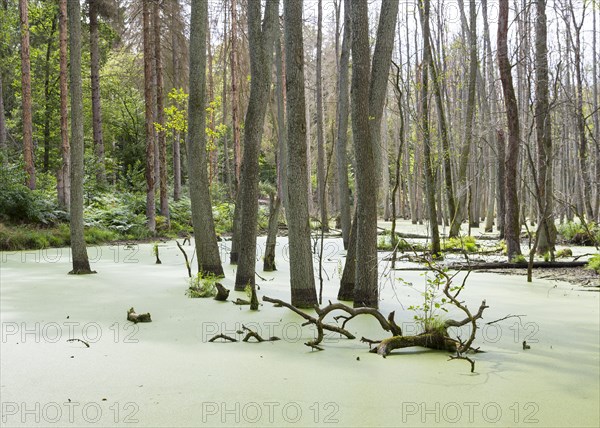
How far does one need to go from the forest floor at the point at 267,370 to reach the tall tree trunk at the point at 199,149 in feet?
4.17

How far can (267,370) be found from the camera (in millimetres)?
3930

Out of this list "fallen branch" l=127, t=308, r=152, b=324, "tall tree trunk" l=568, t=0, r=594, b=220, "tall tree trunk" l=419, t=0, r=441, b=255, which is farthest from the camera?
"tall tree trunk" l=568, t=0, r=594, b=220

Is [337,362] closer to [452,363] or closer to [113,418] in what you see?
[452,363]

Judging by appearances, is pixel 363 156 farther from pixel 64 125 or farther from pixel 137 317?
pixel 64 125

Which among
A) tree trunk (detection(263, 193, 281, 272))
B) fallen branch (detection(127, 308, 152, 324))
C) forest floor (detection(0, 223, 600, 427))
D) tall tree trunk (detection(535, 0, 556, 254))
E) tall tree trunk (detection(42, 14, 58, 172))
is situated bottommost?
forest floor (detection(0, 223, 600, 427))

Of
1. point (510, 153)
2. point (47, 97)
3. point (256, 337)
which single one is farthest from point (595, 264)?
point (47, 97)

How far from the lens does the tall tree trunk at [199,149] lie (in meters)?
7.74

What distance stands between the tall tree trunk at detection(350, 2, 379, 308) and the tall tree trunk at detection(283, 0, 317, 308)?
503 millimetres

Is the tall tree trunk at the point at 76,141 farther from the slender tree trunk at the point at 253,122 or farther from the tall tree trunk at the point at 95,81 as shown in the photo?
the tall tree trunk at the point at 95,81

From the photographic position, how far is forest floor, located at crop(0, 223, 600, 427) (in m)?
3.18

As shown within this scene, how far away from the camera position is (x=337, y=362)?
411 cm

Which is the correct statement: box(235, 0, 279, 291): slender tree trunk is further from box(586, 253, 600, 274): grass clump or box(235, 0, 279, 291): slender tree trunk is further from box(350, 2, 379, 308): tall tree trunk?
box(586, 253, 600, 274): grass clump

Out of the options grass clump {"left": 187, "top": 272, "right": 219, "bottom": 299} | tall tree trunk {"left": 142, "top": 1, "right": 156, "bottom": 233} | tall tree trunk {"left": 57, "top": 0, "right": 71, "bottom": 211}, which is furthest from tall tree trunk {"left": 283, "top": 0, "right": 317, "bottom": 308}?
tall tree trunk {"left": 142, "top": 1, "right": 156, "bottom": 233}

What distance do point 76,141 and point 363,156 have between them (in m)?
4.55
